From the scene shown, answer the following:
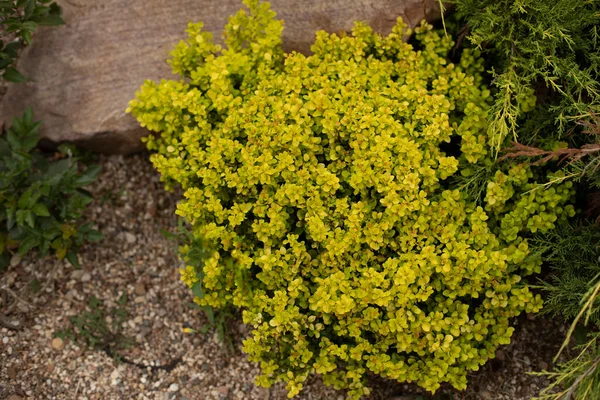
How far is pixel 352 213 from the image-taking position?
2.84 m

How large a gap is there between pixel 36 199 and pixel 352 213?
1.55 meters

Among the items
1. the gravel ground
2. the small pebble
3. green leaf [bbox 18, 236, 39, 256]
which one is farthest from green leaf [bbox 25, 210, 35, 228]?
the small pebble

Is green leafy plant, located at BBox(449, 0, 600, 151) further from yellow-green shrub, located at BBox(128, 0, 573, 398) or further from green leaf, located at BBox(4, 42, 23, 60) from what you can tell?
green leaf, located at BBox(4, 42, 23, 60)

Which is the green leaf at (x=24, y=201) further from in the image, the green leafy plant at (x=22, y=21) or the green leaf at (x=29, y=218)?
the green leafy plant at (x=22, y=21)

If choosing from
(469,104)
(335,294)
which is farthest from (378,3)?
(335,294)

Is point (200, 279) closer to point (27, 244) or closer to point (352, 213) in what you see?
point (352, 213)

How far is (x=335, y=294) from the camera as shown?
2822mm

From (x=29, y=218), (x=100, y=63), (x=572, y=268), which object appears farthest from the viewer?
(x=100, y=63)

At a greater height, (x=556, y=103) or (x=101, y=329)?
(x=556, y=103)

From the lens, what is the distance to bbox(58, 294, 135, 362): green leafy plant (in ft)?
11.2

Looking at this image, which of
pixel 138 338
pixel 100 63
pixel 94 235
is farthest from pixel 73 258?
pixel 100 63

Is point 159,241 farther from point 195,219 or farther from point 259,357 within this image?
A: point 259,357

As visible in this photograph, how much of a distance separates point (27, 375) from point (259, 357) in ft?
3.85

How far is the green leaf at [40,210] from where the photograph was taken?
3.27 meters
